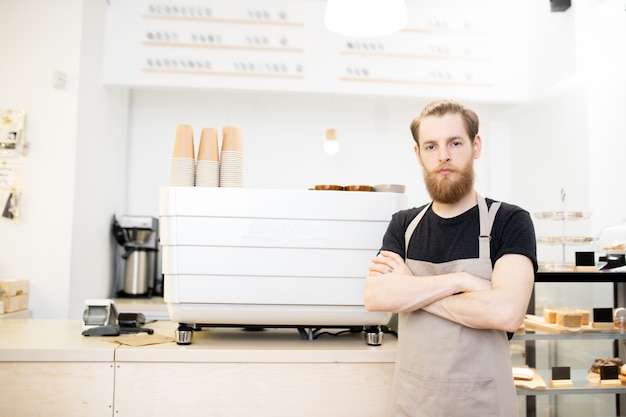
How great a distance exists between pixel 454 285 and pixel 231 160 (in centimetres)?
83

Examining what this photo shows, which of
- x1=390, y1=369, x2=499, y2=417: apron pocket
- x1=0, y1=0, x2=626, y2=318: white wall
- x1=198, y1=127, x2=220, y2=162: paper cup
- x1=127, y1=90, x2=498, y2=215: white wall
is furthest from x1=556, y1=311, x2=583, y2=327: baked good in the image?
x1=127, y1=90, x2=498, y2=215: white wall

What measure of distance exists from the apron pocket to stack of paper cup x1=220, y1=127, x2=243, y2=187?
0.87 meters

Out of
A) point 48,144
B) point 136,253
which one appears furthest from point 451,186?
point 136,253

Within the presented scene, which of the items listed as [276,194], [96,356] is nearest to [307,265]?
[276,194]

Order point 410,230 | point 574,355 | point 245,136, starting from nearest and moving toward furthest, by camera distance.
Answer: point 410,230 → point 574,355 → point 245,136

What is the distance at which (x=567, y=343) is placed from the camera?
277 centimetres

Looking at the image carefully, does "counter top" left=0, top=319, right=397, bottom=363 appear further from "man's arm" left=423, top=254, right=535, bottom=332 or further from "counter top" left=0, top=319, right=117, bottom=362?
"man's arm" left=423, top=254, right=535, bottom=332

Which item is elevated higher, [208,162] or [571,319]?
[208,162]

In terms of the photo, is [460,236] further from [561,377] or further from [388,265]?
[561,377]

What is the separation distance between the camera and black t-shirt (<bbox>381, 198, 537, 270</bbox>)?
4.61 feet

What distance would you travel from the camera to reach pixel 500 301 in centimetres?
132

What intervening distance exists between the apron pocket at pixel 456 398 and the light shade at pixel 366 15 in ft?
4.97

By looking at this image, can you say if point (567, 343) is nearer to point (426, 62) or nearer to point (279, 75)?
point (426, 62)

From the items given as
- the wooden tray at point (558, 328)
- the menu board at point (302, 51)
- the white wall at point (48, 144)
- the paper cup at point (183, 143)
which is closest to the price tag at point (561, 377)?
the wooden tray at point (558, 328)
